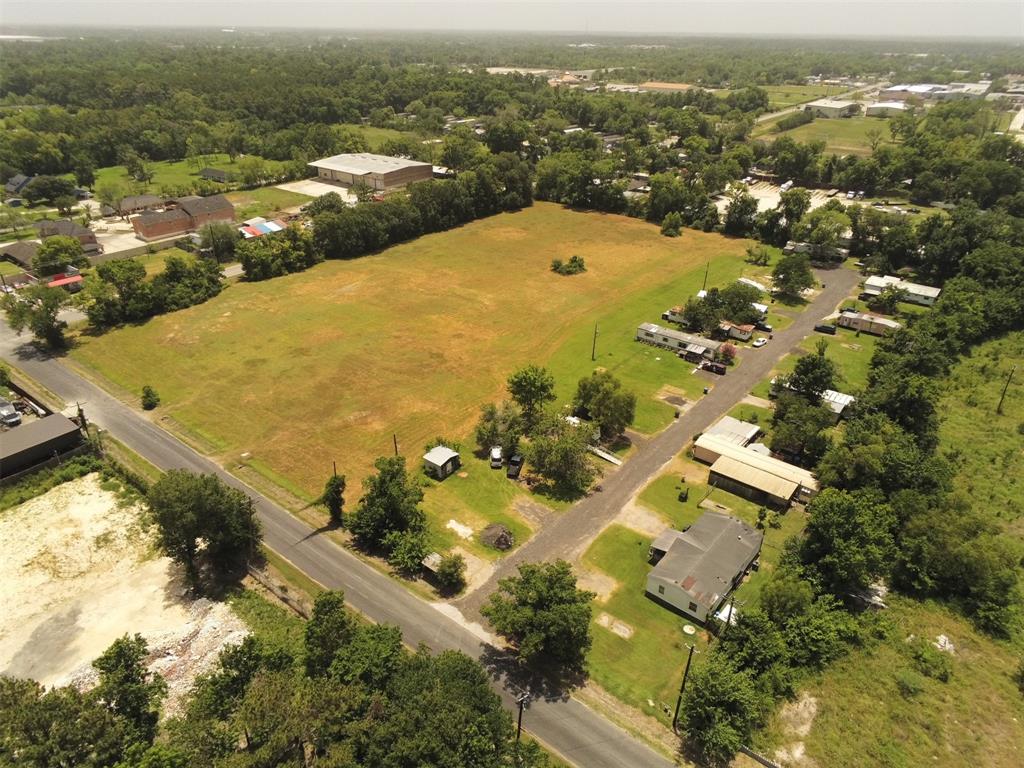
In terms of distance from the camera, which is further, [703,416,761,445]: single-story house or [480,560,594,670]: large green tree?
[703,416,761,445]: single-story house

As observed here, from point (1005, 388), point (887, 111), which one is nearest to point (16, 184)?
point (1005, 388)

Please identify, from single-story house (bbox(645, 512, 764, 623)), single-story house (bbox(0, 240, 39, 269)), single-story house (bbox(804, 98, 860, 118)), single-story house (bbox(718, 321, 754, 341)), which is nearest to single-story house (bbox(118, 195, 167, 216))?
single-story house (bbox(0, 240, 39, 269))

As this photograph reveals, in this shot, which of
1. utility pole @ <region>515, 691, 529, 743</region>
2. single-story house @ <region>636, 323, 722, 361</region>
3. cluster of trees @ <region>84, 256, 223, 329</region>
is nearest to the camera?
utility pole @ <region>515, 691, 529, 743</region>

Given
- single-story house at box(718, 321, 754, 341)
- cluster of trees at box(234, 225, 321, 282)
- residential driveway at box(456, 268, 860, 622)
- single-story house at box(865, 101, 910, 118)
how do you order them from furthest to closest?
1. single-story house at box(865, 101, 910, 118)
2. cluster of trees at box(234, 225, 321, 282)
3. single-story house at box(718, 321, 754, 341)
4. residential driveway at box(456, 268, 860, 622)

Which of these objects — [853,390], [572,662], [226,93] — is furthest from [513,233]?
[226,93]

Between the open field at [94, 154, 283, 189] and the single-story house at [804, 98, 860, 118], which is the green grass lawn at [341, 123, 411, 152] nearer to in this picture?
the open field at [94, 154, 283, 189]

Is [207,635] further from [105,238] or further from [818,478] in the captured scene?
[105,238]

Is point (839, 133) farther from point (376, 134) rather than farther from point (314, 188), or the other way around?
point (314, 188)
